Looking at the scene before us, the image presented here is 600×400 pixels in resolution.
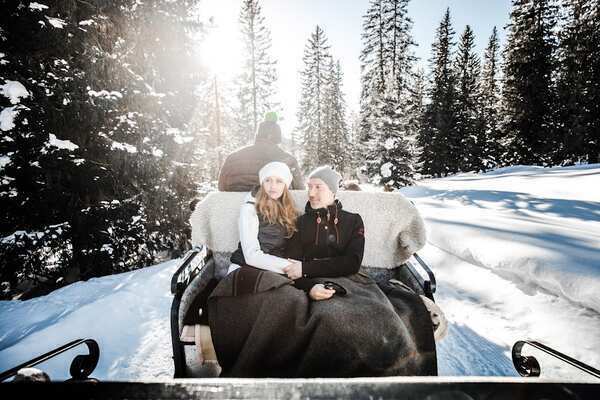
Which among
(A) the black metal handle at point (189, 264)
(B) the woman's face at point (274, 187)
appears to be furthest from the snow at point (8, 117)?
(B) the woman's face at point (274, 187)

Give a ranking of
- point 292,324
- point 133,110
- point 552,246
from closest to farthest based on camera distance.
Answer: point 292,324 < point 552,246 < point 133,110

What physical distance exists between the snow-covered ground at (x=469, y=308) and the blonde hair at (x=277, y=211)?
1651mm

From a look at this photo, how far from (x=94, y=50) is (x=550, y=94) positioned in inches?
1004

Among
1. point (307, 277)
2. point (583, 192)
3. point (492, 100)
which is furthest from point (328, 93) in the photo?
point (307, 277)

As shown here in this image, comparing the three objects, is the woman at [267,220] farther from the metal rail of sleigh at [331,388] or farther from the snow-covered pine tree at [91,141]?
the snow-covered pine tree at [91,141]

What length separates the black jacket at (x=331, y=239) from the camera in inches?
105

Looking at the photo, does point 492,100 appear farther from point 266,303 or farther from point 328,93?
point 266,303

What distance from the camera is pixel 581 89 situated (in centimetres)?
1656

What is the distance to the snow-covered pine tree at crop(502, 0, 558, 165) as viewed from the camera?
19328 millimetres

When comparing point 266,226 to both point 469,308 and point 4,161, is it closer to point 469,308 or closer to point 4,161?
point 469,308

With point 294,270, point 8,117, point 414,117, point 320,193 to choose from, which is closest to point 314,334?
point 294,270

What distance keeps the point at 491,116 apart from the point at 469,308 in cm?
2927

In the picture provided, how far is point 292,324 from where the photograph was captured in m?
2.05

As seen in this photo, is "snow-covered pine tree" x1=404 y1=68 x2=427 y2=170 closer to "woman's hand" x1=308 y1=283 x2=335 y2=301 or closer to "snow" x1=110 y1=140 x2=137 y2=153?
"snow" x1=110 y1=140 x2=137 y2=153
